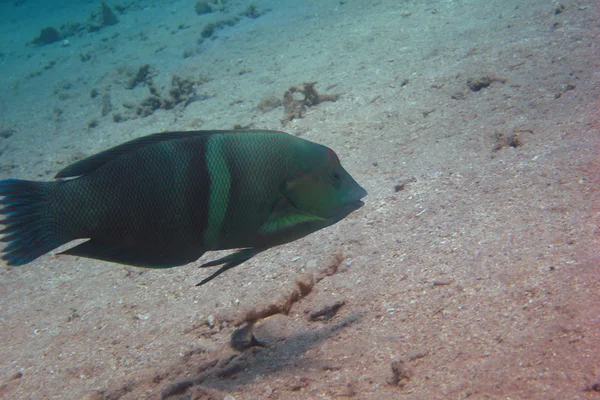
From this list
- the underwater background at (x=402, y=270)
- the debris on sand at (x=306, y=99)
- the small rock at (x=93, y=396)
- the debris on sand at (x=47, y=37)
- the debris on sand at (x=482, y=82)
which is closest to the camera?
the underwater background at (x=402, y=270)

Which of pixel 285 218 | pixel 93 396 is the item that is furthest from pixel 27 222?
pixel 93 396

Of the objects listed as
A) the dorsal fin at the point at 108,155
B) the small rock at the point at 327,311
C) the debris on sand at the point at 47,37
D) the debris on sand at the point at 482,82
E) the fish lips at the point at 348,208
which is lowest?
the small rock at the point at 327,311

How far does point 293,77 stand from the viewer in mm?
9422

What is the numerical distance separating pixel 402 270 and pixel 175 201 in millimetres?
1918

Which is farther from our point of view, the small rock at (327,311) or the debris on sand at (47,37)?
the debris on sand at (47,37)

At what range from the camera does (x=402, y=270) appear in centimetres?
297

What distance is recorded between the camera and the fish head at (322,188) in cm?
191

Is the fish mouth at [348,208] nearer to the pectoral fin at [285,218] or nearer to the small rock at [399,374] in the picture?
the pectoral fin at [285,218]

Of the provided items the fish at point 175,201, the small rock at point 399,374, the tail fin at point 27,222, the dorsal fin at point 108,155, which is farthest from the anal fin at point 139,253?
the small rock at point 399,374

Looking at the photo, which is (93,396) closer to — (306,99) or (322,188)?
(322,188)

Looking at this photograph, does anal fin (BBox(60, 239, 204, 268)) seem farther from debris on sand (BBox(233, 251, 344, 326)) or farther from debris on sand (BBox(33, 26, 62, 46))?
debris on sand (BBox(33, 26, 62, 46))

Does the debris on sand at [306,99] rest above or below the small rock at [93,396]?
above

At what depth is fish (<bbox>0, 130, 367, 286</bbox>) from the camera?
5.71 ft

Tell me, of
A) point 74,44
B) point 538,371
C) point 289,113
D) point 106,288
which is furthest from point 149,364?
point 74,44
